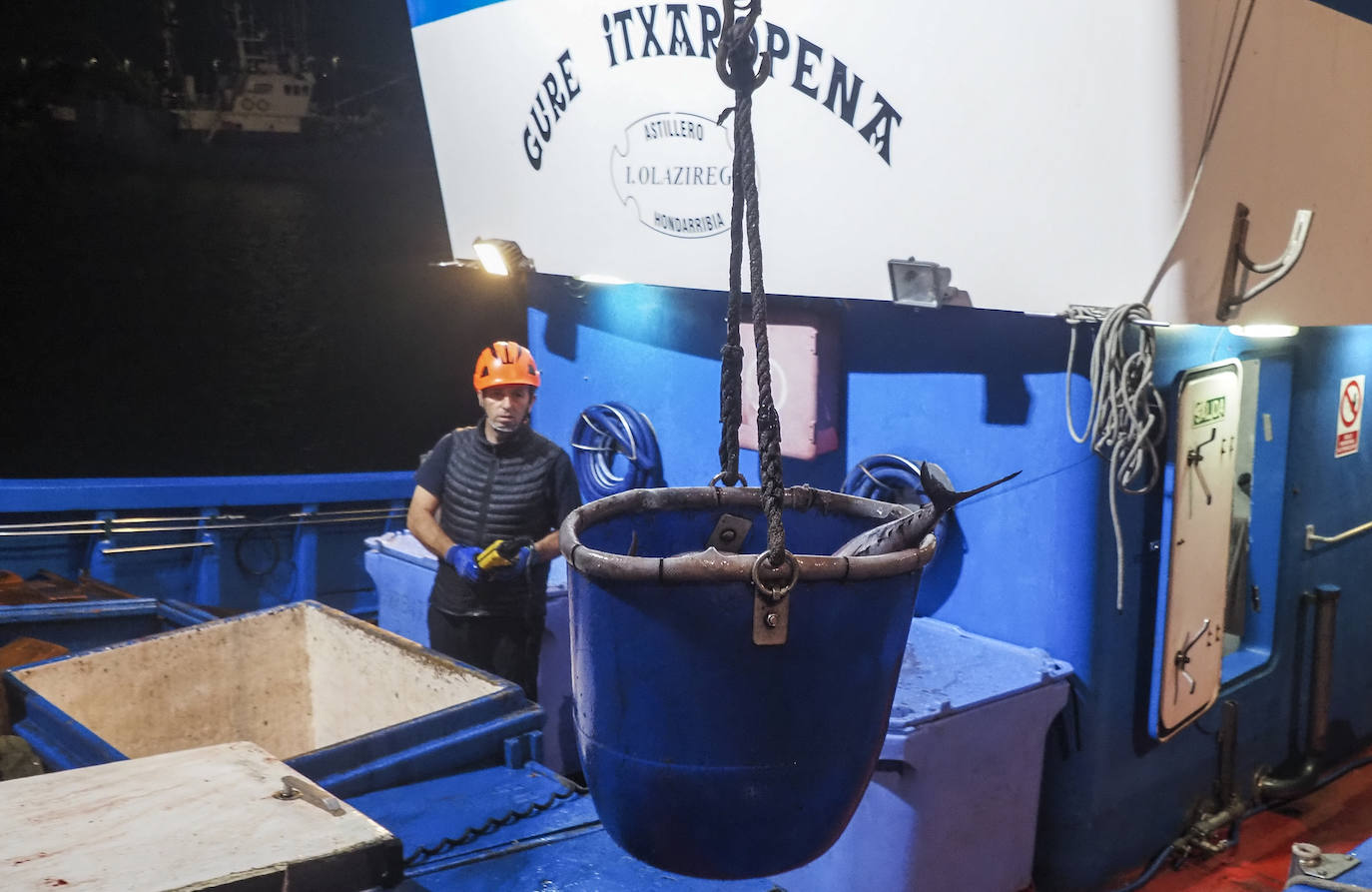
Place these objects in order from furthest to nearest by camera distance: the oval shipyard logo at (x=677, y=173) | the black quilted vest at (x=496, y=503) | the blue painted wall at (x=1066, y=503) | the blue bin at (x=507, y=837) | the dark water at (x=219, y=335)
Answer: the dark water at (x=219, y=335) < the black quilted vest at (x=496, y=503) < the oval shipyard logo at (x=677, y=173) < the blue painted wall at (x=1066, y=503) < the blue bin at (x=507, y=837)

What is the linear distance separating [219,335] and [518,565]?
101 feet

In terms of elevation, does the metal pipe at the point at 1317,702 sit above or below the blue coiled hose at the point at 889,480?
below

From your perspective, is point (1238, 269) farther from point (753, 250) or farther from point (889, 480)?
point (753, 250)

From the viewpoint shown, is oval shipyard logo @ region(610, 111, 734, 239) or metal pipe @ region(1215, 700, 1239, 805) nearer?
oval shipyard logo @ region(610, 111, 734, 239)

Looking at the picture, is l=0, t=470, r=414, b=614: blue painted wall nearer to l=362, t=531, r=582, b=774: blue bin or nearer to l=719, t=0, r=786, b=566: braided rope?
l=362, t=531, r=582, b=774: blue bin

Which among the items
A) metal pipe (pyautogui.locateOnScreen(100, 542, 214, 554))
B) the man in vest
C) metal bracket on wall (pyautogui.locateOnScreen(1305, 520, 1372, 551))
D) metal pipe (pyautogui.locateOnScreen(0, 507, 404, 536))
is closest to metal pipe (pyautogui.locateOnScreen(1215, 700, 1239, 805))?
metal bracket on wall (pyautogui.locateOnScreen(1305, 520, 1372, 551))

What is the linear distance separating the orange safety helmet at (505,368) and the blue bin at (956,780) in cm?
204

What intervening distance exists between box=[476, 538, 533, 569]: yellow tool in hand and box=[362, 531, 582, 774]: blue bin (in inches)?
25.2

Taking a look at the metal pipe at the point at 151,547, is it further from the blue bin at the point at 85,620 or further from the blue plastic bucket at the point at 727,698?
the blue plastic bucket at the point at 727,698

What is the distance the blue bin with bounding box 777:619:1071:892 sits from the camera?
4020mm

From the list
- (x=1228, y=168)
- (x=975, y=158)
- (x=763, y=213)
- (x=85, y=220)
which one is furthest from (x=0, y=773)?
(x=85, y=220)

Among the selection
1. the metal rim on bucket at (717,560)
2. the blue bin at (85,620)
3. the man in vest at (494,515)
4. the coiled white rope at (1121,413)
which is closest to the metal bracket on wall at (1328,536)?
the coiled white rope at (1121,413)

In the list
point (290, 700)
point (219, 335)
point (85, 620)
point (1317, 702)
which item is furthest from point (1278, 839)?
point (219, 335)

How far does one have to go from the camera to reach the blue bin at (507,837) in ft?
10.0
